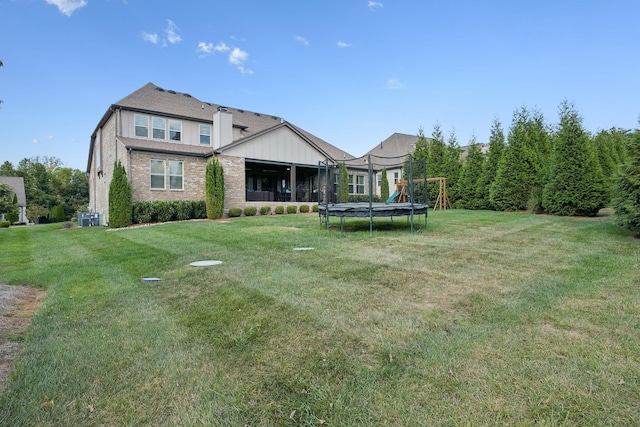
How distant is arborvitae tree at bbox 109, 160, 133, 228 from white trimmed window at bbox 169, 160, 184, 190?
265 cm

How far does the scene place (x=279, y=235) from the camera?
819 cm

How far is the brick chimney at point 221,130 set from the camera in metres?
16.4

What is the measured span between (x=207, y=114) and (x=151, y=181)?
5.29 metres

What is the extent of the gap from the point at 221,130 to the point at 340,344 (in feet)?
52.3

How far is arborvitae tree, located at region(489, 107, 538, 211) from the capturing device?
14062 millimetres

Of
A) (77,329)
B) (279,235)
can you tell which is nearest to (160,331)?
(77,329)

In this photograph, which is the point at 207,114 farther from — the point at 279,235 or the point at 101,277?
the point at 101,277

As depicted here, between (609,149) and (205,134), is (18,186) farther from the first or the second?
(609,149)

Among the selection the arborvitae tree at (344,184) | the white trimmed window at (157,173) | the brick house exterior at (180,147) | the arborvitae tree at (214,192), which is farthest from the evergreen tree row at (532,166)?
the white trimmed window at (157,173)

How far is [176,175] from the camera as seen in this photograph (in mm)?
15539

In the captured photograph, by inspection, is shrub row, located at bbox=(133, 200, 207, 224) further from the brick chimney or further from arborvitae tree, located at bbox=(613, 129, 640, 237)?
arborvitae tree, located at bbox=(613, 129, 640, 237)

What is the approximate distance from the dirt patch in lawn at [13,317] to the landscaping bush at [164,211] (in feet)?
30.9

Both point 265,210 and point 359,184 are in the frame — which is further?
point 359,184

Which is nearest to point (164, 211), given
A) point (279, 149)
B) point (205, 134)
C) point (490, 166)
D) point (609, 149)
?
point (205, 134)
